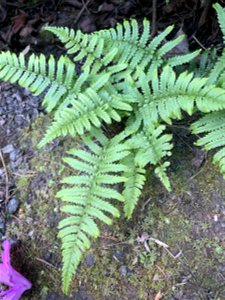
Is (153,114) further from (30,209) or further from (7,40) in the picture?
(7,40)

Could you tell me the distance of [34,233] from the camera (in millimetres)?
3371

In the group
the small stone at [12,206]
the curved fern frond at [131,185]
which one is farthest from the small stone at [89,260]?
the small stone at [12,206]

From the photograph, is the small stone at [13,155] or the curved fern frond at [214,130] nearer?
the curved fern frond at [214,130]

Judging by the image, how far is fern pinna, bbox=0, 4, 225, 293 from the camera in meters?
2.81

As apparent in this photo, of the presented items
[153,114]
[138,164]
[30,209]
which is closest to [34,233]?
[30,209]

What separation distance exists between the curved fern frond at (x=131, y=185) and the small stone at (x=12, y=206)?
36.4 inches

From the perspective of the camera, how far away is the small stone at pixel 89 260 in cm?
320

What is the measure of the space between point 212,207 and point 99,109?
3.16ft

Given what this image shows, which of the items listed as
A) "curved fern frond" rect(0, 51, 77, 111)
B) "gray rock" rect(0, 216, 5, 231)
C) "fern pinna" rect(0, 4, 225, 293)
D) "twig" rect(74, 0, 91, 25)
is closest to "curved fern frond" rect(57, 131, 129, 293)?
"fern pinna" rect(0, 4, 225, 293)

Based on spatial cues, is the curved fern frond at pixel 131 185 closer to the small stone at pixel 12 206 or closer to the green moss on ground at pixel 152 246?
the green moss on ground at pixel 152 246

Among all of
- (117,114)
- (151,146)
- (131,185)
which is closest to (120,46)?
(117,114)

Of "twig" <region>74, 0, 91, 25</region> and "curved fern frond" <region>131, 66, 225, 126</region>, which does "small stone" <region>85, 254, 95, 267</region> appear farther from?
"twig" <region>74, 0, 91, 25</region>

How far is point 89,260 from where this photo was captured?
10.5 feet

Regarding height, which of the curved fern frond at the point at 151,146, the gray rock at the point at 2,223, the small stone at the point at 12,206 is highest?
the curved fern frond at the point at 151,146
